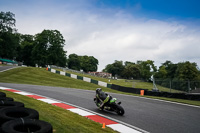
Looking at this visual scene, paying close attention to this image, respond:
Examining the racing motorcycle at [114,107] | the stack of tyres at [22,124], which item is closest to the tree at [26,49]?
the racing motorcycle at [114,107]

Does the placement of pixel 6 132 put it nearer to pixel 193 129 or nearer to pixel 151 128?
pixel 151 128

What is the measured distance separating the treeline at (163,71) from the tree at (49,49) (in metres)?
32.2

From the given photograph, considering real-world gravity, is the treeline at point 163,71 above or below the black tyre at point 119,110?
above

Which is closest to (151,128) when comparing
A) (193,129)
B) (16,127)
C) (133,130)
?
(133,130)

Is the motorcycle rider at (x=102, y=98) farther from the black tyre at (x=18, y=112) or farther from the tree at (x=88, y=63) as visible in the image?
the tree at (x=88, y=63)

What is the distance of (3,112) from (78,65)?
12148 centimetres

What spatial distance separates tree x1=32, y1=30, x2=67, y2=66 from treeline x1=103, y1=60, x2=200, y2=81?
105 feet

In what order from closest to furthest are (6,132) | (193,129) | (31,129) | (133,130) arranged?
(6,132) < (31,129) < (133,130) < (193,129)

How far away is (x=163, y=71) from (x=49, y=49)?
64064mm

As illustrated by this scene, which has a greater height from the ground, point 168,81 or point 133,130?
point 168,81

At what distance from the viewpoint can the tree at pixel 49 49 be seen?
66.2 meters

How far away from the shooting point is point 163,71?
4063 inches

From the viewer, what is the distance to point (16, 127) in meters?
4.33

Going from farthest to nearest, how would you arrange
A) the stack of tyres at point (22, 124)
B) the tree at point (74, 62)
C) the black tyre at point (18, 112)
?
1. the tree at point (74, 62)
2. the black tyre at point (18, 112)
3. the stack of tyres at point (22, 124)
